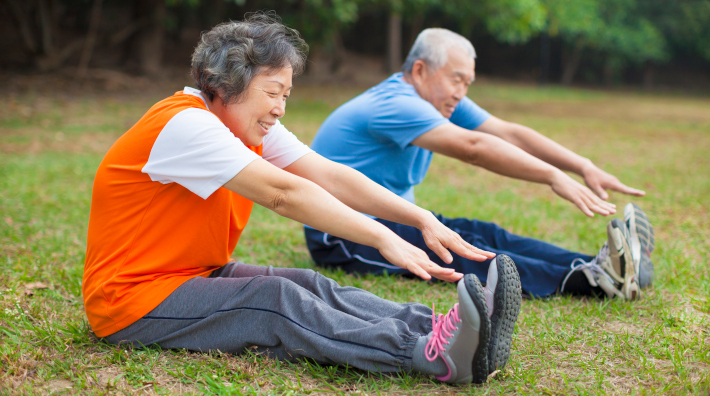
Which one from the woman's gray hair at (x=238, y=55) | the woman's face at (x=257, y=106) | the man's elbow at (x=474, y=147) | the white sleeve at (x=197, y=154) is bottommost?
the man's elbow at (x=474, y=147)

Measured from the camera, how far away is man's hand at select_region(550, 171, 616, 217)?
2676 millimetres

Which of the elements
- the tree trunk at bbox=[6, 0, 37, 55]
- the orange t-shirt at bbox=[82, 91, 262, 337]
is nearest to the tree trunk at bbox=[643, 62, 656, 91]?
the tree trunk at bbox=[6, 0, 37, 55]

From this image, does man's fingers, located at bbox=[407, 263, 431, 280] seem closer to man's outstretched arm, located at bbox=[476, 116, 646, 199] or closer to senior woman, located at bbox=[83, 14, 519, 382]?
senior woman, located at bbox=[83, 14, 519, 382]

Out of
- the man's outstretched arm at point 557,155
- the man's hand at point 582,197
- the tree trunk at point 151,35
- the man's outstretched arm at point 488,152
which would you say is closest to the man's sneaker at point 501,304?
the man's hand at point 582,197

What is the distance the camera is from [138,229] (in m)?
2.11

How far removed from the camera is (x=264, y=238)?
430cm

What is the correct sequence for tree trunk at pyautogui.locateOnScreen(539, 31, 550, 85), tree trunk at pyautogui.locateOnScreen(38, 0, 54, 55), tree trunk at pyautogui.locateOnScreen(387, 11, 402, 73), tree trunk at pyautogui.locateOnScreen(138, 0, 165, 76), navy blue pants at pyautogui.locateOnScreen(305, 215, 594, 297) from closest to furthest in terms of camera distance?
navy blue pants at pyautogui.locateOnScreen(305, 215, 594, 297)
tree trunk at pyautogui.locateOnScreen(38, 0, 54, 55)
tree trunk at pyautogui.locateOnScreen(138, 0, 165, 76)
tree trunk at pyautogui.locateOnScreen(387, 11, 402, 73)
tree trunk at pyautogui.locateOnScreen(539, 31, 550, 85)

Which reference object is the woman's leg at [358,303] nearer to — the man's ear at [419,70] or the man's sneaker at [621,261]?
the man's sneaker at [621,261]

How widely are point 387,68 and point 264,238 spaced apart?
1820cm

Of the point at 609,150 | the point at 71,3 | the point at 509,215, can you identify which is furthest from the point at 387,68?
the point at 509,215

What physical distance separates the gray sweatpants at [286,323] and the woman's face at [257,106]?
0.57 m

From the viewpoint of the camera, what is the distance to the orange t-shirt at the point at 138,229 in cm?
207

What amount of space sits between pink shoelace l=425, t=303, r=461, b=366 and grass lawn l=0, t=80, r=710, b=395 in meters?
0.15

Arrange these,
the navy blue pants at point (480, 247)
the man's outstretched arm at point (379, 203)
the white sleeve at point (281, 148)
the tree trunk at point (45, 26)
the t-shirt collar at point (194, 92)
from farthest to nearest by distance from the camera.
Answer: the tree trunk at point (45, 26)
the navy blue pants at point (480, 247)
the white sleeve at point (281, 148)
the t-shirt collar at point (194, 92)
the man's outstretched arm at point (379, 203)
